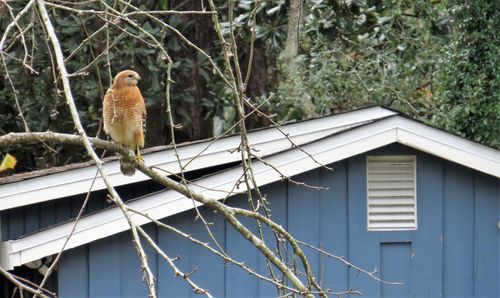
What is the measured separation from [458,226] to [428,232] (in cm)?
21

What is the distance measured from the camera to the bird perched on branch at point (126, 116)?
6.21 meters

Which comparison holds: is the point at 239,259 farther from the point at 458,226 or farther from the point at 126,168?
the point at 458,226

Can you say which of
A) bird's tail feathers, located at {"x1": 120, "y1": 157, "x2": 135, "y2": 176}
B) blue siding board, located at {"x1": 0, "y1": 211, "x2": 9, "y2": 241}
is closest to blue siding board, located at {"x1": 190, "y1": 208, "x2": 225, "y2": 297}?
bird's tail feathers, located at {"x1": 120, "y1": 157, "x2": 135, "y2": 176}

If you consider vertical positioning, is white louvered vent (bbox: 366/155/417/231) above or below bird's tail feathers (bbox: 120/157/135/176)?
above

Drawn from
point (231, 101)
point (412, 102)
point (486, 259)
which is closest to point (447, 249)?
point (486, 259)

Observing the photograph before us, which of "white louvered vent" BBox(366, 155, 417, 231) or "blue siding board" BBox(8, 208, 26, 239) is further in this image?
"white louvered vent" BBox(366, 155, 417, 231)

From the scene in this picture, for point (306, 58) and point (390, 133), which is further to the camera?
point (306, 58)

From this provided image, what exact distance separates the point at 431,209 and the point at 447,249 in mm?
289

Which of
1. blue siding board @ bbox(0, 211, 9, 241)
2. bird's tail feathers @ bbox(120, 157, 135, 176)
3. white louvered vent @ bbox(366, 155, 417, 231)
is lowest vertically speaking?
blue siding board @ bbox(0, 211, 9, 241)

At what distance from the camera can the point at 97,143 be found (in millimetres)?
4520

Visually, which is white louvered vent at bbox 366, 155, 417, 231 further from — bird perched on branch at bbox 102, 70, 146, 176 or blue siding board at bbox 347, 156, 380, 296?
bird perched on branch at bbox 102, 70, 146, 176

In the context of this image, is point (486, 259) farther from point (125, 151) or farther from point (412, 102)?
point (412, 102)

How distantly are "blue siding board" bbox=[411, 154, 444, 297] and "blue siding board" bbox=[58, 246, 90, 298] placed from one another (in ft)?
7.08

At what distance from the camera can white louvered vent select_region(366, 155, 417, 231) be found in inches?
283
